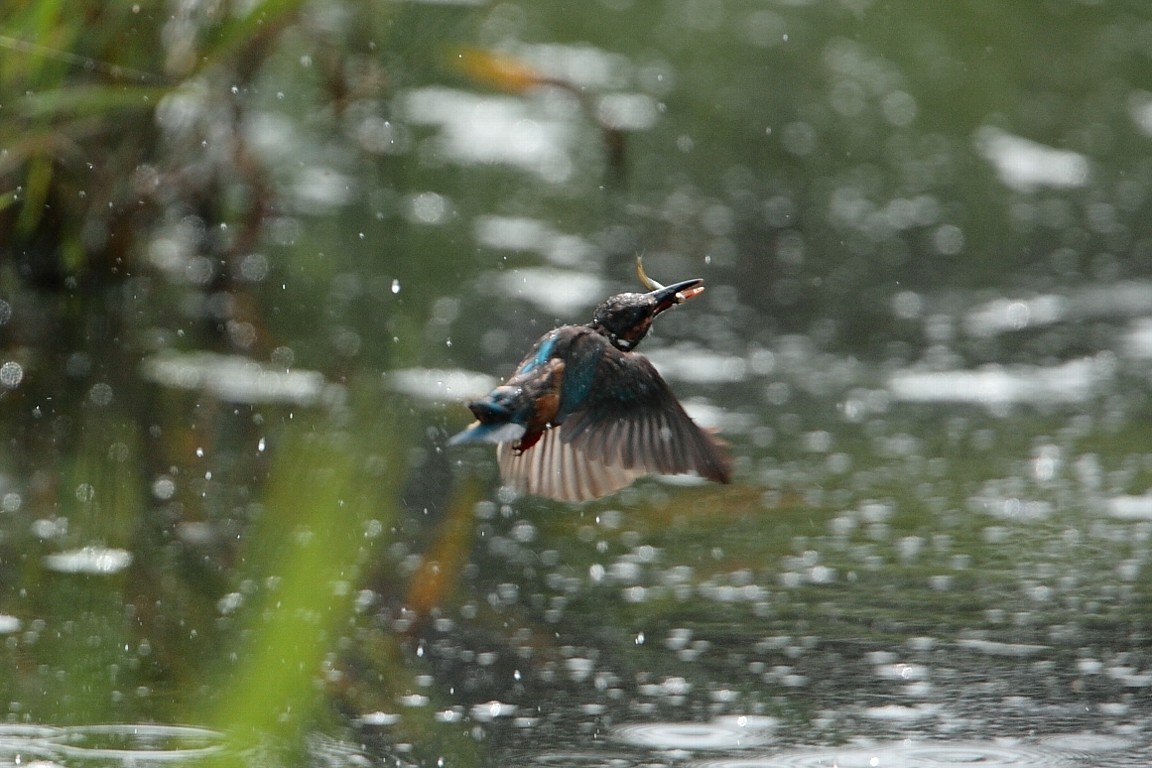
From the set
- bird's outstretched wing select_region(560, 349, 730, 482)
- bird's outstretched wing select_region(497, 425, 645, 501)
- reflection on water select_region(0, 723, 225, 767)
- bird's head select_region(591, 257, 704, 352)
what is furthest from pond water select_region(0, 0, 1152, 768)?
bird's head select_region(591, 257, 704, 352)

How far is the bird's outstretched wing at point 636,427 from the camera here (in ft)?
11.1

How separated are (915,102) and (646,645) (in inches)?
202

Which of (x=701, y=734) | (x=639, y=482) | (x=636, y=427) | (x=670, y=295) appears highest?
(x=639, y=482)

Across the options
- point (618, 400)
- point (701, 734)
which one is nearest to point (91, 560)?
point (618, 400)

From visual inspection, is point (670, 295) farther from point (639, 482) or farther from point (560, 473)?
point (639, 482)

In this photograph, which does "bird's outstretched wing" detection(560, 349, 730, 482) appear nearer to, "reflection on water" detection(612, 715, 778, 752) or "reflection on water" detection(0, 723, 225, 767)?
"reflection on water" detection(612, 715, 778, 752)

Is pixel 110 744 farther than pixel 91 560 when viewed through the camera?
No

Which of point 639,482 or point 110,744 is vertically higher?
point 639,482

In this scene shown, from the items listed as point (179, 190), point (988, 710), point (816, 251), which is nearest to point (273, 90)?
point (179, 190)

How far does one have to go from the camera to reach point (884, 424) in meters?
5.14

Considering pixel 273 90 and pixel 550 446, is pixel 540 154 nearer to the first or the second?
pixel 273 90

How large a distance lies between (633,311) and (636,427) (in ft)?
0.69

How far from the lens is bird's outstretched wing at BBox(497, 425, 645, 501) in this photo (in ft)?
11.9

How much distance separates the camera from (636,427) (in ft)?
11.2
